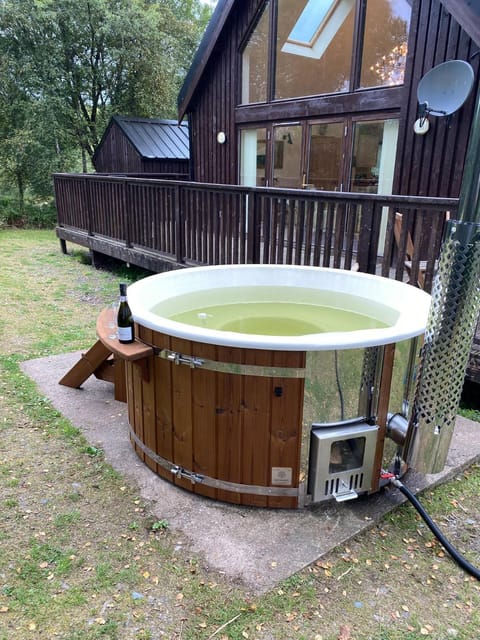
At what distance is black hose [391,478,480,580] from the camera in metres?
2.02

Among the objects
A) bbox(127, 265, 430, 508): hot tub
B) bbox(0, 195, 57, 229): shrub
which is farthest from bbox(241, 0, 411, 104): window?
bbox(0, 195, 57, 229): shrub

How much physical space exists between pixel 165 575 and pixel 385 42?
6533 mm

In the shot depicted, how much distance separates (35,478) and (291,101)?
261 inches

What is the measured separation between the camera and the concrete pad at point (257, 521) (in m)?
2.00

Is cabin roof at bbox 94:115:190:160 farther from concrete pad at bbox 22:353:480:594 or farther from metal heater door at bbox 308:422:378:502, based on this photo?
metal heater door at bbox 308:422:378:502

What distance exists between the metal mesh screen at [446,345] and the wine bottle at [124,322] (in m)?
1.48

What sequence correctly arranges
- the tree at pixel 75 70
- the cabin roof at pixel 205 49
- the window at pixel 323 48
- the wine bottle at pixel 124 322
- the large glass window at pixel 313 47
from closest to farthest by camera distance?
the wine bottle at pixel 124 322 < the window at pixel 323 48 < the large glass window at pixel 313 47 < the cabin roof at pixel 205 49 < the tree at pixel 75 70

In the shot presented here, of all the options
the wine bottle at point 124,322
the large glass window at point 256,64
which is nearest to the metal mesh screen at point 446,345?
the wine bottle at point 124,322

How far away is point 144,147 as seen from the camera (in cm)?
1186

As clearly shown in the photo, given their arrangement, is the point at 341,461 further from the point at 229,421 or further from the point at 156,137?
the point at 156,137

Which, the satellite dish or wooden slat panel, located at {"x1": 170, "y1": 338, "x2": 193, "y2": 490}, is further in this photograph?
the satellite dish

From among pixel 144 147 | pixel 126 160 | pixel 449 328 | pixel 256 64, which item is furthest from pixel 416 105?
pixel 126 160

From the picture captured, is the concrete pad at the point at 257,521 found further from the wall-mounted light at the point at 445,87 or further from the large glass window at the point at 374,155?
the large glass window at the point at 374,155

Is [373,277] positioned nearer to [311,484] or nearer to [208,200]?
[311,484]
